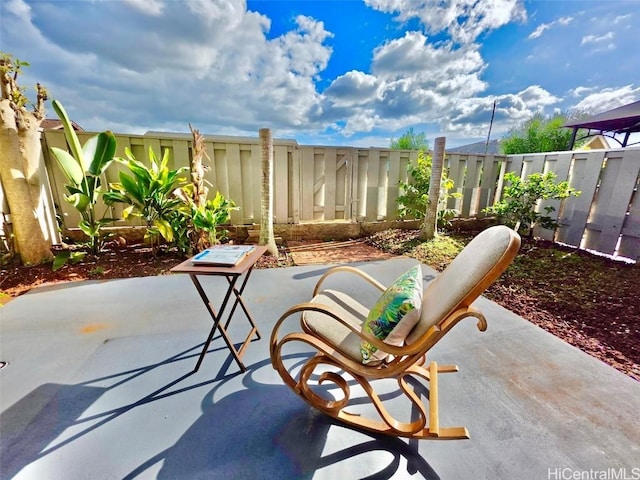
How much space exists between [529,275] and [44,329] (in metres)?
5.24

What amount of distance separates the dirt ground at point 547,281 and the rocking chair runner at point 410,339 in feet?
5.47

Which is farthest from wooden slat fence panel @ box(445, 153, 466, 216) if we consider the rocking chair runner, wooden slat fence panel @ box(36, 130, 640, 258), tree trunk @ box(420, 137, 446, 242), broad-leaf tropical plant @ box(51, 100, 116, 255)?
broad-leaf tropical plant @ box(51, 100, 116, 255)

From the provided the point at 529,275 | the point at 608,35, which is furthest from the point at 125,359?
the point at 608,35

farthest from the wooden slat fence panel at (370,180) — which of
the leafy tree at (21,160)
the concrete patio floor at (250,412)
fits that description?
the concrete patio floor at (250,412)

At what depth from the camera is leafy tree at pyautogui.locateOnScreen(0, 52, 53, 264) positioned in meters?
2.80

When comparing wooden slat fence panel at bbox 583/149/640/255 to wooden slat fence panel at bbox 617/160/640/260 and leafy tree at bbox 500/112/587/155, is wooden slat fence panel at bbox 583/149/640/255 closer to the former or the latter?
wooden slat fence panel at bbox 617/160/640/260

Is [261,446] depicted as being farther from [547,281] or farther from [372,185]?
[372,185]

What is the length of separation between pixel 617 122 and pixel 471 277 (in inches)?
406

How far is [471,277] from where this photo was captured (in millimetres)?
1122

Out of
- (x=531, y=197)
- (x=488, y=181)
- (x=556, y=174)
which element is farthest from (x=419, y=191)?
(x=556, y=174)

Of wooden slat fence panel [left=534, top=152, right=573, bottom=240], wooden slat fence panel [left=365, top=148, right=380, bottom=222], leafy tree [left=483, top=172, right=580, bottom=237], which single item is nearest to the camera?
leafy tree [left=483, top=172, right=580, bottom=237]

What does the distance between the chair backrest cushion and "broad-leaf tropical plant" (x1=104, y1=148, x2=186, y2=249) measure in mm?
3236

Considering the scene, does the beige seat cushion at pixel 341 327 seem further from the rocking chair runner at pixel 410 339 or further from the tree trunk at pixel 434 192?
the tree trunk at pixel 434 192

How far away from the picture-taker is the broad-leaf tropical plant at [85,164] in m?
A: 3.03
